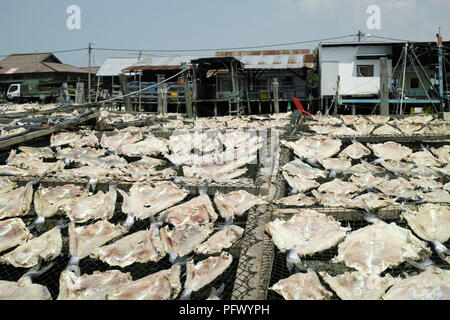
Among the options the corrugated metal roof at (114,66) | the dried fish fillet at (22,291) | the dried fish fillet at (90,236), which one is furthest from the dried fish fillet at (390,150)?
the corrugated metal roof at (114,66)

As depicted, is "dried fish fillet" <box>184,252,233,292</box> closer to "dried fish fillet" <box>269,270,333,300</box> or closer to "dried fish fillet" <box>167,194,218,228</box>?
"dried fish fillet" <box>269,270,333,300</box>

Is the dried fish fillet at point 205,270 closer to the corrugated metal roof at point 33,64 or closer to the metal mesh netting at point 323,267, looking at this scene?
the metal mesh netting at point 323,267

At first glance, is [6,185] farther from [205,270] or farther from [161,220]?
[205,270]

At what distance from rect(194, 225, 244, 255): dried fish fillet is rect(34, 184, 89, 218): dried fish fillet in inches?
70.4

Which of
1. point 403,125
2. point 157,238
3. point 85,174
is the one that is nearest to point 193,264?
point 157,238

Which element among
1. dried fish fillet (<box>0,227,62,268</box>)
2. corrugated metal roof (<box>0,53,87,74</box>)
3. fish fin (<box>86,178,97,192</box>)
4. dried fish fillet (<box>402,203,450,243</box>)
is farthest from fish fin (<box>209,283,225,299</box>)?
corrugated metal roof (<box>0,53,87,74</box>)

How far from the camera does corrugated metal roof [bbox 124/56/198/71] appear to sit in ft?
91.4

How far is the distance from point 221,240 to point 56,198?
231cm

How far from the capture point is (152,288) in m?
2.58

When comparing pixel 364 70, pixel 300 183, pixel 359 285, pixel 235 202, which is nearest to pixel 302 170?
pixel 300 183

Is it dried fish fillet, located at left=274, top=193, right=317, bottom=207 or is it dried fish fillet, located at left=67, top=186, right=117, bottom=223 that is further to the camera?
dried fish fillet, located at left=274, top=193, right=317, bottom=207

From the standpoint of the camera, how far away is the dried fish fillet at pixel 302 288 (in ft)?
7.99

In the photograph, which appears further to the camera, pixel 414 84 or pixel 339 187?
pixel 414 84
